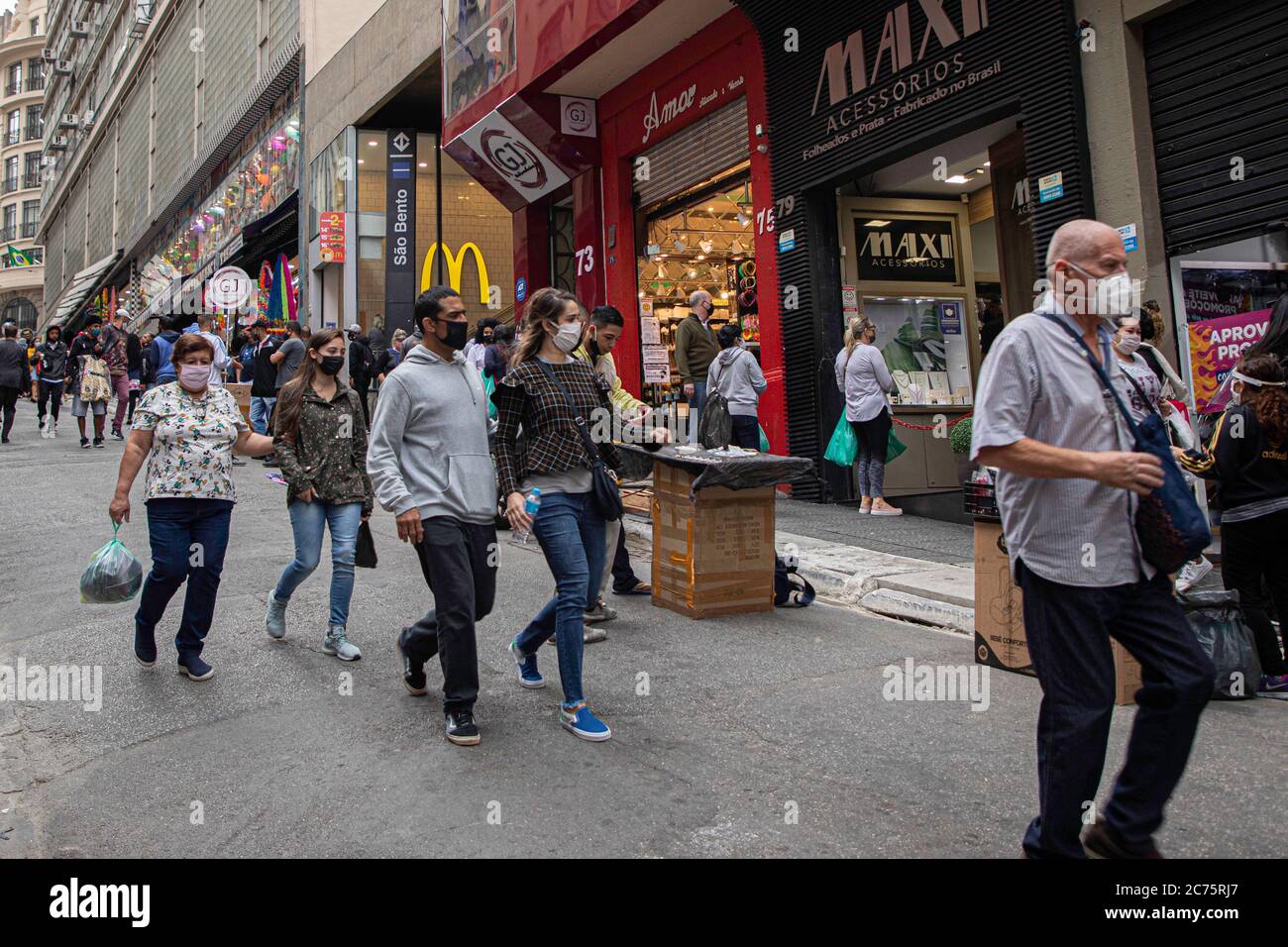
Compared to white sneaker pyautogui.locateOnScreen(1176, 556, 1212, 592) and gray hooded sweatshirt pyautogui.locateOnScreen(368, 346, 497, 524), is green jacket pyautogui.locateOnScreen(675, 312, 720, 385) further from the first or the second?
gray hooded sweatshirt pyautogui.locateOnScreen(368, 346, 497, 524)

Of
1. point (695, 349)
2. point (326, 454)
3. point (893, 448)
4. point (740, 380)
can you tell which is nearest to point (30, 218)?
point (695, 349)

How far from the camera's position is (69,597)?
24.4 ft

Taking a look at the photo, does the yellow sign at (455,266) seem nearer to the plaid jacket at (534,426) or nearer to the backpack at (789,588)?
the backpack at (789,588)

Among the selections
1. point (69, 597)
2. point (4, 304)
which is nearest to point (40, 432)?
point (69, 597)

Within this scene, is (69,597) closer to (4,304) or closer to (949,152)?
(949,152)

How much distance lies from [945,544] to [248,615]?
536 centimetres

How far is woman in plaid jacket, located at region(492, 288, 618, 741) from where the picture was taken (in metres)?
4.41

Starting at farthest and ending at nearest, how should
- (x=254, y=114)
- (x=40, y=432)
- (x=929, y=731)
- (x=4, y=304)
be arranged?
1. (x=4, y=304)
2. (x=254, y=114)
3. (x=40, y=432)
4. (x=929, y=731)

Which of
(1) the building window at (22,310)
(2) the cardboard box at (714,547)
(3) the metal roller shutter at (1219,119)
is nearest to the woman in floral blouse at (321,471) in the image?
(2) the cardboard box at (714,547)

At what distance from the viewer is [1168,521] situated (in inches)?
106

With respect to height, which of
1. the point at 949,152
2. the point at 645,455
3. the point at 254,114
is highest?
the point at 254,114

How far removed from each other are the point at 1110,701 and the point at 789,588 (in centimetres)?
420

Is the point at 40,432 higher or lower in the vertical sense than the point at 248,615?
higher
